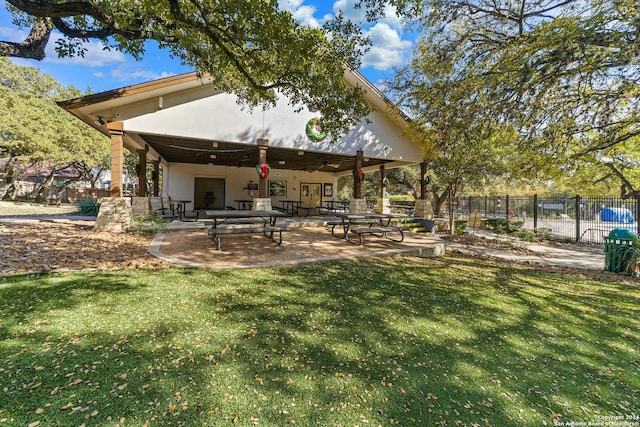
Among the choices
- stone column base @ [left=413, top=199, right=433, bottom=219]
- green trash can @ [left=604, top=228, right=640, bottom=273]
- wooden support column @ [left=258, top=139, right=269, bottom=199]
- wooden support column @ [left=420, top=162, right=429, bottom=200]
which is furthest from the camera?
wooden support column @ [left=420, top=162, right=429, bottom=200]

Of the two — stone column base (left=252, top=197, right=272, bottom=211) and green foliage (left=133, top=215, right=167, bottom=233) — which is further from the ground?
stone column base (left=252, top=197, right=272, bottom=211)

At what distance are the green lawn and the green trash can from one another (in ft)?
10.0

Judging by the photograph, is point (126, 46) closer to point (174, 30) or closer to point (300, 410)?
point (174, 30)

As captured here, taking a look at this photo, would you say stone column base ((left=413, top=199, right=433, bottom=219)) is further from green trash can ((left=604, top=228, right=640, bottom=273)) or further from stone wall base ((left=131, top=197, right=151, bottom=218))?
stone wall base ((left=131, top=197, right=151, bottom=218))

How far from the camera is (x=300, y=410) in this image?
75.6 inches

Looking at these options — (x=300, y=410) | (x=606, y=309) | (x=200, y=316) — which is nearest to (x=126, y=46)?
(x=200, y=316)

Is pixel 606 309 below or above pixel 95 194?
below

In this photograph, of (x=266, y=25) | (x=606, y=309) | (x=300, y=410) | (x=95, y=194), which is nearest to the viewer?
(x=300, y=410)

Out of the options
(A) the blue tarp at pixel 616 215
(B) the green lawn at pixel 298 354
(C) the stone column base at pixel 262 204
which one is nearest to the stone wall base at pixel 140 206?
(C) the stone column base at pixel 262 204

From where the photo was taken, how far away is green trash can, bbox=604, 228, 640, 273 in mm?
6773

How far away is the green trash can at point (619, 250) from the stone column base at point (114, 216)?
1378 centimetres

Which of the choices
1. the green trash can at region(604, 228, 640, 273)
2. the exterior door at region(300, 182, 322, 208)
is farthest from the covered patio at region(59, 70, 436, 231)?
the green trash can at region(604, 228, 640, 273)

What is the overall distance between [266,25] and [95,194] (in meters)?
29.3

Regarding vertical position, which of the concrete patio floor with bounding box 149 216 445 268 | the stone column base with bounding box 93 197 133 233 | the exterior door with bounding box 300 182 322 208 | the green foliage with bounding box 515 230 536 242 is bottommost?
the green foliage with bounding box 515 230 536 242
